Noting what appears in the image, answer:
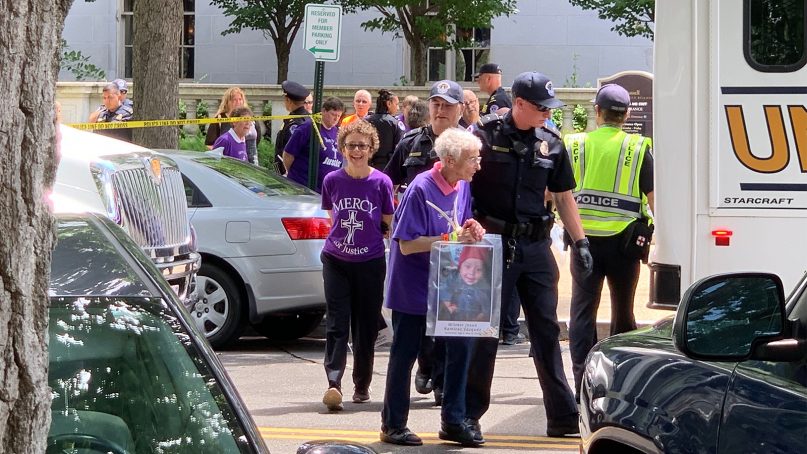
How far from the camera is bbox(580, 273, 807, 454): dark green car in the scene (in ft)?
10.7

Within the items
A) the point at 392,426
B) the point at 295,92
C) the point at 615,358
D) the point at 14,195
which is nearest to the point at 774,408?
the point at 615,358

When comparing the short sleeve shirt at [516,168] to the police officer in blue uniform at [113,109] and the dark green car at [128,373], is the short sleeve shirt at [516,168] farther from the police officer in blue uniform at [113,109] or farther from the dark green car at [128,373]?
the police officer in blue uniform at [113,109]

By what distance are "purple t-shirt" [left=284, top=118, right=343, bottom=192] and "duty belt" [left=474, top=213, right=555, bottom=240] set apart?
5.81 metres

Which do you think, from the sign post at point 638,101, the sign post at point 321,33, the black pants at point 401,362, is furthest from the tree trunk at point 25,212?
the sign post at point 638,101

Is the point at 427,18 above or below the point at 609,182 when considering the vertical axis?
above

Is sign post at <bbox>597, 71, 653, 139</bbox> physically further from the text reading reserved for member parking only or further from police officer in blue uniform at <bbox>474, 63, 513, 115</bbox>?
the text reading reserved for member parking only

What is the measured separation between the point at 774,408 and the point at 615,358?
1016 mm

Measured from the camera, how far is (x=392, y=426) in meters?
7.37

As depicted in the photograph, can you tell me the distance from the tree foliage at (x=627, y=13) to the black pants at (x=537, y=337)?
543 inches

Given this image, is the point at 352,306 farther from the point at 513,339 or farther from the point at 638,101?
the point at 638,101

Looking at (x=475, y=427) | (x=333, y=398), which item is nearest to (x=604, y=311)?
(x=333, y=398)

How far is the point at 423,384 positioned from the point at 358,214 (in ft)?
4.20

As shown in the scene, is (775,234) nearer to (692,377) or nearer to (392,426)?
(392,426)

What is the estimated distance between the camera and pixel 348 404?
342 inches
